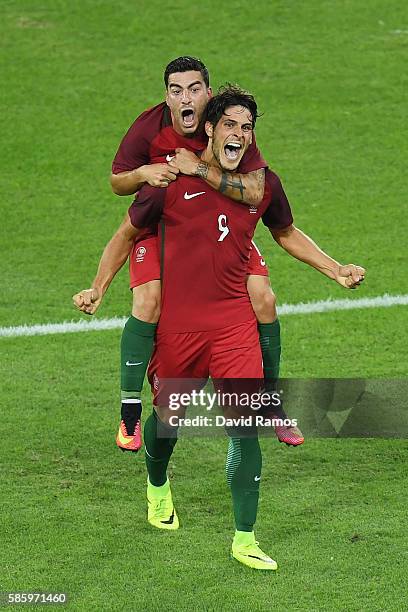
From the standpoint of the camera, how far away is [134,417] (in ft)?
23.4

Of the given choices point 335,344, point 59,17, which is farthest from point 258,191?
point 59,17

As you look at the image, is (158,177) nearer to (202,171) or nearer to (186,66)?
(202,171)

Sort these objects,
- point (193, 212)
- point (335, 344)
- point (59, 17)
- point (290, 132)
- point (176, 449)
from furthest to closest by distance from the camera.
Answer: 1. point (59, 17)
2. point (290, 132)
3. point (335, 344)
4. point (176, 449)
5. point (193, 212)

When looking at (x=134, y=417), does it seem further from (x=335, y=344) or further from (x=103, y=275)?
(x=335, y=344)

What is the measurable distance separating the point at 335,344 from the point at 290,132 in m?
4.45

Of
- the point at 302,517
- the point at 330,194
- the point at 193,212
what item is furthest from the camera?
the point at 330,194

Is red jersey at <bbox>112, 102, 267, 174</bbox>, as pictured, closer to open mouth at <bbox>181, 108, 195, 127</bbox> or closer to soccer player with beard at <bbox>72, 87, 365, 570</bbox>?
open mouth at <bbox>181, 108, 195, 127</bbox>

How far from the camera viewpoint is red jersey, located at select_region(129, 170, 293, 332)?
6762 mm

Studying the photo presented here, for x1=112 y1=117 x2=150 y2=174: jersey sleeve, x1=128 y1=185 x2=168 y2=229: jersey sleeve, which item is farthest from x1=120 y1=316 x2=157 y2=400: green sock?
x1=112 y1=117 x2=150 y2=174: jersey sleeve

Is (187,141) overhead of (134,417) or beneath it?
overhead

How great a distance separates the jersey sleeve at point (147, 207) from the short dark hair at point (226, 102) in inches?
16.2

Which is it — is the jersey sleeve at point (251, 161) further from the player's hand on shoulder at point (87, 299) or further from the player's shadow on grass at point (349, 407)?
the player's shadow on grass at point (349, 407)

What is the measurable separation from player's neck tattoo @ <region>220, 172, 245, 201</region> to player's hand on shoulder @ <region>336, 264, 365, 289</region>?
71 cm

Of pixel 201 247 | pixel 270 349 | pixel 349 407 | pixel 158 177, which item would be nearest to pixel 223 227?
pixel 201 247
